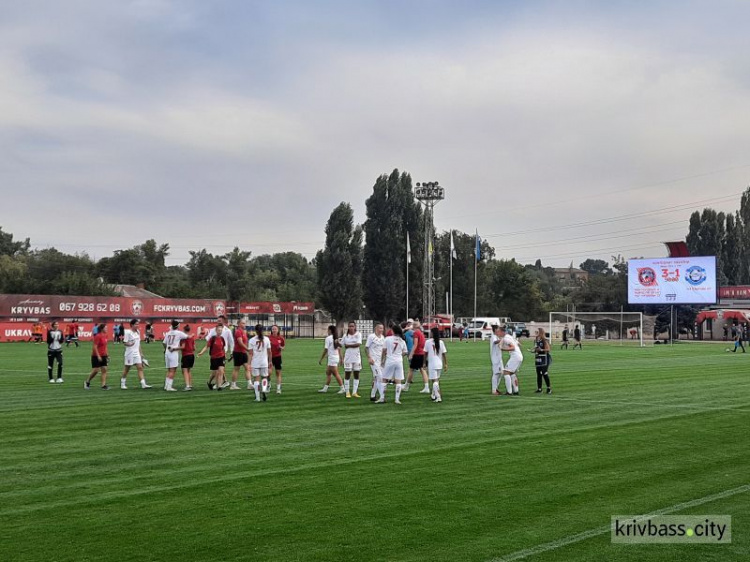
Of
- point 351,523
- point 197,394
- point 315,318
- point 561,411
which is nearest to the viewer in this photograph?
point 351,523

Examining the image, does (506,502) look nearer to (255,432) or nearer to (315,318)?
(255,432)

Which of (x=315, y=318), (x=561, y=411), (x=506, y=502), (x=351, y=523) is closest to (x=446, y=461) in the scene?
(x=506, y=502)

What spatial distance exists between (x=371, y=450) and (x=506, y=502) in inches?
152

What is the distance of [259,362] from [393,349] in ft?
10.5

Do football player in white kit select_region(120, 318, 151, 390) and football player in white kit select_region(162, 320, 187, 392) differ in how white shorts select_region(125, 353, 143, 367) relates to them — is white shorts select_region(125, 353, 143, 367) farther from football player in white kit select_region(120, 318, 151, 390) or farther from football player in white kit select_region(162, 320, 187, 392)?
football player in white kit select_region(162, 320, 187, 392)

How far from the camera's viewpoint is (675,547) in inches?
297

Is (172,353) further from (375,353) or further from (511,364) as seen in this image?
(511,364)

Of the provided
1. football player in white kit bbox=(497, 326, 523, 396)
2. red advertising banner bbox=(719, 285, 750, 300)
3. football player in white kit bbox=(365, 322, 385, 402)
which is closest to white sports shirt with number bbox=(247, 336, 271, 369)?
football player in white kit bbox=(365, 322, 385, 402)

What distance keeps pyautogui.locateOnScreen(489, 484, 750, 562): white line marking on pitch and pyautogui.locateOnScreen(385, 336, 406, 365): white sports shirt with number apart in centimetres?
1057

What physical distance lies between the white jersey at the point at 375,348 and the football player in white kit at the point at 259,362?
245cm

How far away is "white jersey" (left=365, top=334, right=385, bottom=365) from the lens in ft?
67.5

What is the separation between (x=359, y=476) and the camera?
10695 millimetres

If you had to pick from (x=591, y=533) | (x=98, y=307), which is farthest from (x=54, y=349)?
(x=98, y=307)

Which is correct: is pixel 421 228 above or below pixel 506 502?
above
